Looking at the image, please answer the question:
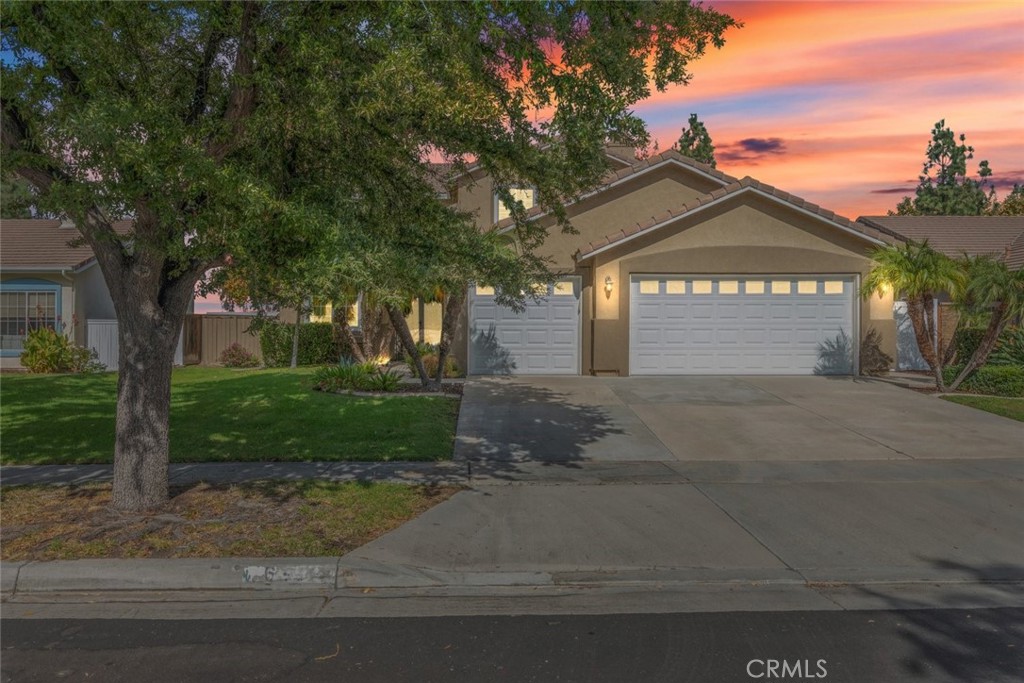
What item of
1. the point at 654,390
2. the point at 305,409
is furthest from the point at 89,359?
the point at 654,390

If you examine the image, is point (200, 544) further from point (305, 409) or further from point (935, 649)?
point (305, 409)

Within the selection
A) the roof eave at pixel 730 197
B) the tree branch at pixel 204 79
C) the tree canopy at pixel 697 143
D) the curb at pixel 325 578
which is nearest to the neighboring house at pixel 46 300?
the roof eave at pixel 730 197

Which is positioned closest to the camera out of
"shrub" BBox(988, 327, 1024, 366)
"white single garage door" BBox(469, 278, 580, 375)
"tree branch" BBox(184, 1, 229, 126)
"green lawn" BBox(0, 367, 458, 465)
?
"tree branch" BBox(184, 1, 229, 126)

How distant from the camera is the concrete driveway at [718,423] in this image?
1126cm

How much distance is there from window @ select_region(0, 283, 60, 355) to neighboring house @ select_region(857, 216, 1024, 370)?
862 inches

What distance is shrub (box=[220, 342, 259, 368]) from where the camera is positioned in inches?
934

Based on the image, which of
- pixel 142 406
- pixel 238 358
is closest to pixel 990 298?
pixel 142 406

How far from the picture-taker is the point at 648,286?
1897cm

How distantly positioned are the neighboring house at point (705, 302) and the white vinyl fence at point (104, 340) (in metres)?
10.6

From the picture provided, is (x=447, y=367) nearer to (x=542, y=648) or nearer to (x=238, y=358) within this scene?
(x=238, y=358)

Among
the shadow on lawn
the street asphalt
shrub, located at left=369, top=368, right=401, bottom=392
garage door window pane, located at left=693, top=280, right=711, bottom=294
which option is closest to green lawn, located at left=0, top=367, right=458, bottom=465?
the shadow on lawn

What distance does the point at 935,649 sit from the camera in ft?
17.3

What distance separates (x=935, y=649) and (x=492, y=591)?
3.03 metres

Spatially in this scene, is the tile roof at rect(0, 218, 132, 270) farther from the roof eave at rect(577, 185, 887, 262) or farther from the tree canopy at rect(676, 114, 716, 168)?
the tree canopy at rect(676, 114, 716, 168)
